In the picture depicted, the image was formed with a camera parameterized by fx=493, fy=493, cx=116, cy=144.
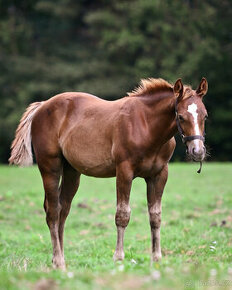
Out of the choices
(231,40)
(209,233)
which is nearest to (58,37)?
(231,40)

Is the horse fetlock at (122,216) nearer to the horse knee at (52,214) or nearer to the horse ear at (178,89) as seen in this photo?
the horse knee at (52,214)

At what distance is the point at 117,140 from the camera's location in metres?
5.63

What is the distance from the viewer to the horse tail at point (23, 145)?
6.83 m

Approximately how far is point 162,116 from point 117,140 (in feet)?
1.92

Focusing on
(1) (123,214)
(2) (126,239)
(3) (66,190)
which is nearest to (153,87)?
(1) (123,214)

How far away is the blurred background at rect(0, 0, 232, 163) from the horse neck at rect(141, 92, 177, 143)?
2272 cm

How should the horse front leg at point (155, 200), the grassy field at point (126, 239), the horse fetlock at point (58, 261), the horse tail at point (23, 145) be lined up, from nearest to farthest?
the grassy field at point (126, 239)
the horse front leg at point (155, 200)
the horse fetlock at point (58, 261)
the horse tail at point (23, 145)

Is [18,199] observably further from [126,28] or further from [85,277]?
[126,28]

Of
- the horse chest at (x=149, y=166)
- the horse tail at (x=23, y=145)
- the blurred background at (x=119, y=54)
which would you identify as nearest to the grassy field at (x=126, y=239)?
the horse chest at (x=149, y=166)

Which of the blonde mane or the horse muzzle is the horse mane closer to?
the blonde mane

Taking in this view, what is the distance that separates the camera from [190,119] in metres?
5.23

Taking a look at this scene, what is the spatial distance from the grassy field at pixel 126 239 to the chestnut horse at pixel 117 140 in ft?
2.47

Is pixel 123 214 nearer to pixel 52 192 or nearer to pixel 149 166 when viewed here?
pixel 149 166

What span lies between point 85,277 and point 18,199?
29.9ft
